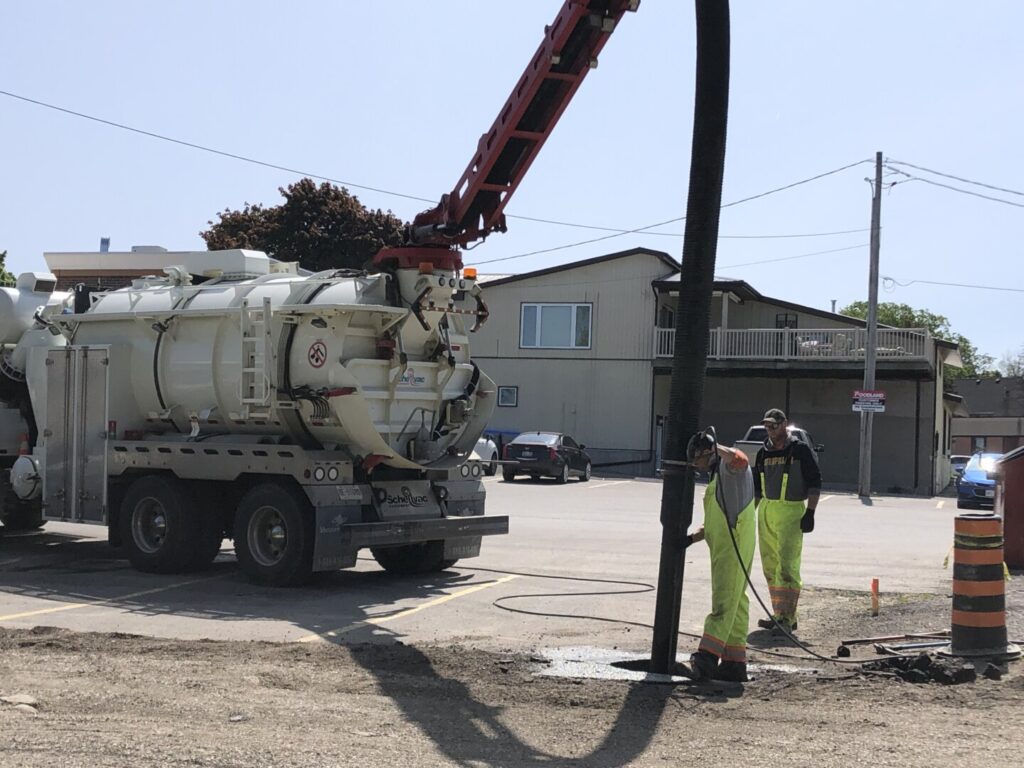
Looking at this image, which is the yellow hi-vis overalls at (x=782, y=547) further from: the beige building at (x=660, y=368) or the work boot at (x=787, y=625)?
the beige building at (x=660, y=368)

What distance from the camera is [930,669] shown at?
26.6 feet

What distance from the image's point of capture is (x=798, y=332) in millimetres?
39906

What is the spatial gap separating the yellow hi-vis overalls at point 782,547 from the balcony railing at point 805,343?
28.2 metres

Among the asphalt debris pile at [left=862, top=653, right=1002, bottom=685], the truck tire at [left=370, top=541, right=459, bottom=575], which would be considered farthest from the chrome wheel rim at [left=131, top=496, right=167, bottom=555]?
the asphalt debris pile at [left=862, top=653, right=1002, bottom=685]

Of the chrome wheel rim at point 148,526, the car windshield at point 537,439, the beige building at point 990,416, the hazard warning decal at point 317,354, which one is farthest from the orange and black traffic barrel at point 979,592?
the beige building at point 990,416

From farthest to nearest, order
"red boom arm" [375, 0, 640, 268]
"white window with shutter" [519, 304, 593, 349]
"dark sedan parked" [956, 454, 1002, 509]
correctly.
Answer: "white window with shutter" [519, 304, 593, 349]
"dark sedan parked" [956, 454, 1002, 509]
"red boom arm" [375, 0, 640, 268]

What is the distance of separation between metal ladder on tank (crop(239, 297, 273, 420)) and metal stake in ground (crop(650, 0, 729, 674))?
5309 mm

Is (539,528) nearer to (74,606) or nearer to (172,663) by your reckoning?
(74,606)

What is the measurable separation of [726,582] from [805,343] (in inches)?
1286

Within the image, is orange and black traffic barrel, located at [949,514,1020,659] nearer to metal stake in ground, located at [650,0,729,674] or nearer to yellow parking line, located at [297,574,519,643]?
metal stake in ground, located at [650,0,729,674]

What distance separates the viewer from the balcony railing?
38.4 m

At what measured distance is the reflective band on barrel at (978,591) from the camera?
8672 mm

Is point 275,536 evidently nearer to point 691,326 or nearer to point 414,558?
point 414,558

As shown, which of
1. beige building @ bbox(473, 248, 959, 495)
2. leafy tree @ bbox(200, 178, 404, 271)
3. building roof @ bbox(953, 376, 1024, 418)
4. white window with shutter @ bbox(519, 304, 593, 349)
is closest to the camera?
beige building @ bbox(473, 248, 959, 495)
